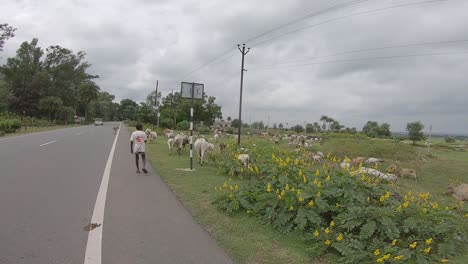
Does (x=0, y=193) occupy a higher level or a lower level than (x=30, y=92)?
lower

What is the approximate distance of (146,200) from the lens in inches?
289

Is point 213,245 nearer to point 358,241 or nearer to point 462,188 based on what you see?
point 358,241

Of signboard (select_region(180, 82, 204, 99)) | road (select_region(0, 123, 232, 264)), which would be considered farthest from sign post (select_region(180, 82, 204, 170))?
road (select_region(0, 123, 232, 264))

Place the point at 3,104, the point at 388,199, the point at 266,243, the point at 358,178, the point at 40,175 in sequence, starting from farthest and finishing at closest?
the point at 3,104
the point at 40,175
the point at 358,178
the point at 388,199
the point at 266,243

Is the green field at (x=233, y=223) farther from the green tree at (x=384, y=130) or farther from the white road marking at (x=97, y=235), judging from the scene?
the green tree at (x=384, y=130)

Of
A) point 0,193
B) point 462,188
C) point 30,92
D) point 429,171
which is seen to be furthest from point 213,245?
point 30,92

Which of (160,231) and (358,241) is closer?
(358,241)

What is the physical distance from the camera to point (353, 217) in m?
5.26

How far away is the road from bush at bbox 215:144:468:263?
134cm

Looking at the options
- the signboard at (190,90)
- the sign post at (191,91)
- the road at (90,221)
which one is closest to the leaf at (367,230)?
the road at (90,221)

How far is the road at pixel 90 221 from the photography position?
4418 mm

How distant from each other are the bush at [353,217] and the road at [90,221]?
4.40 ft

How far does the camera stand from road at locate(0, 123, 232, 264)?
4418 mm

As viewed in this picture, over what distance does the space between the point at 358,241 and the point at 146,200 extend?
436cm
